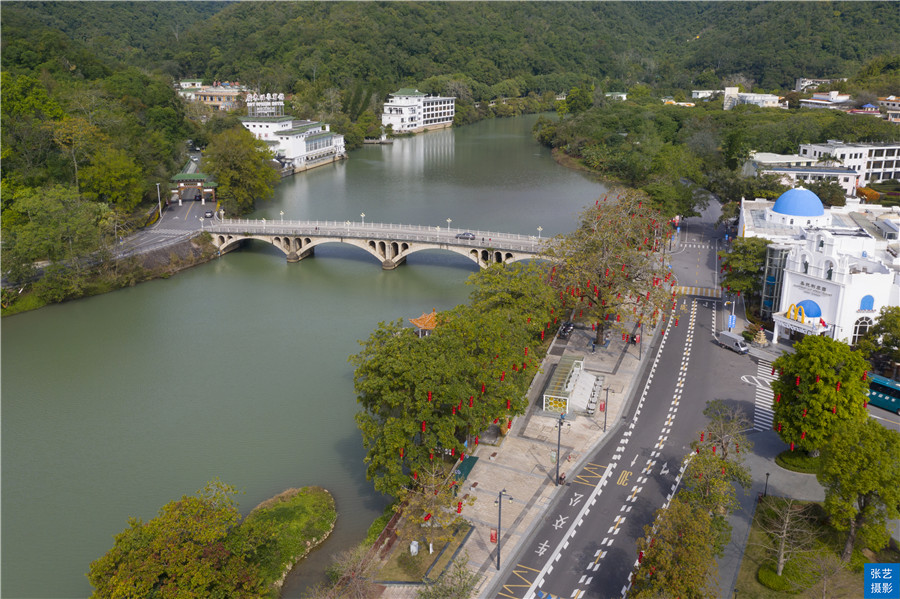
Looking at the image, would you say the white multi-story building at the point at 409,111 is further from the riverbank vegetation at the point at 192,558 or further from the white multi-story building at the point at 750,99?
the riverbank vegetation at the point at 192,558

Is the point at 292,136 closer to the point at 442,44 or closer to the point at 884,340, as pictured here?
the point at 442,44

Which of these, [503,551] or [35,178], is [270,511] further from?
[35,178]

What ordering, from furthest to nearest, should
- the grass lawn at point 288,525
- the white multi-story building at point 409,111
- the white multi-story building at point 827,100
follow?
1. the white multi-story building at point 409,111
2. the white multi-story building at point 827,100
3. the grass lawn at point 288,525

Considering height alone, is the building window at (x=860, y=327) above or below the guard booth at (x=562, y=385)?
above

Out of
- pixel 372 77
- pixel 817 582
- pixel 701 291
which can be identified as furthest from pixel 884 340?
pixel 372 77

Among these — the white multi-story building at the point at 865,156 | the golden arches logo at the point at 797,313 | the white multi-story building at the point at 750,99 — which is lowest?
the golden arches logo at the point at 797,313

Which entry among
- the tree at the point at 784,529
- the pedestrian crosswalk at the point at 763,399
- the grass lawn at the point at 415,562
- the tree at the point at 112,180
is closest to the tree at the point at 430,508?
the grass lawn at the point at 415,562

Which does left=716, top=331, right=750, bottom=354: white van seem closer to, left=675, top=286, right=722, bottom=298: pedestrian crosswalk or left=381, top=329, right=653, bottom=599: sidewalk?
left=381, top=329, right=653, bottom=599: sidewalk

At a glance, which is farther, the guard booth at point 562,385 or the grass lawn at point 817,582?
the guard booth at point 562,385
